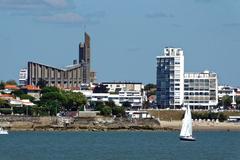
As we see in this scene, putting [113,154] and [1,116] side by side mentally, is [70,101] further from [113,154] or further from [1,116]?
[113,154]

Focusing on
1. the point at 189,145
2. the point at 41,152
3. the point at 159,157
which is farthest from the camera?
the point at 189,145

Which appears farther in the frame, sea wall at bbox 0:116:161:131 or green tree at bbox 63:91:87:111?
green tree at bbox 63:91:87:111

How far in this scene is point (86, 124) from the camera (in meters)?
164

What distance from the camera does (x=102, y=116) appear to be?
552 ft

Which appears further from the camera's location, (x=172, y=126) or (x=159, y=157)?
(x=172, y=126)

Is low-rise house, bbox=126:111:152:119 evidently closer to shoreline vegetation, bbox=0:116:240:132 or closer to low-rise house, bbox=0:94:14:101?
shoreline vegetation, bbox=0:116:240:132

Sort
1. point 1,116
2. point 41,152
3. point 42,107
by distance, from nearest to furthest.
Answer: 1. point 41,152
2. point 1,116
3. point 42,107

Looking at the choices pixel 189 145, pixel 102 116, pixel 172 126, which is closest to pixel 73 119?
pixel 102 116

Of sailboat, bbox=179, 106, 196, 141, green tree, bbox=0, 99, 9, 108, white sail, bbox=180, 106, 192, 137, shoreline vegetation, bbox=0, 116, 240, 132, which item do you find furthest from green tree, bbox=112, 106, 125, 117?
white sail, bbox=180, 106, 192, 137

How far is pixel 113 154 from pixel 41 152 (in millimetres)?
6123

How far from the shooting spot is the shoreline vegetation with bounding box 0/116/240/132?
157 meters

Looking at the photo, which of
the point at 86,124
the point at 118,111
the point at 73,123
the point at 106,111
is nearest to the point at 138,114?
the point at 118,111

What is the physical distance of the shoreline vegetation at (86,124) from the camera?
516 ft

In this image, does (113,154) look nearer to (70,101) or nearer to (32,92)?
(70,101)
